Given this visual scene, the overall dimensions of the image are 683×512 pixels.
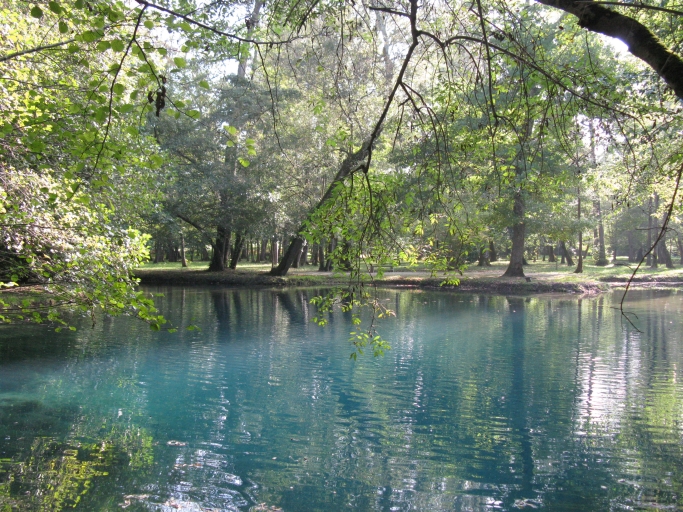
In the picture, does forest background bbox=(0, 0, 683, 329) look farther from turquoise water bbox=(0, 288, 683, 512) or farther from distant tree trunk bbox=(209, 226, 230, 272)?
distant tree trunk bbox=(209, 226, 230, 272)

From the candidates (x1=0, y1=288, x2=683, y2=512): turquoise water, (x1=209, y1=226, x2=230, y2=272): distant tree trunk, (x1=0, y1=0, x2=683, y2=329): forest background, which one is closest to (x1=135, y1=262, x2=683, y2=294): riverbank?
(x1=209, y1=226, x2=230, y2=272): distant tree trunk

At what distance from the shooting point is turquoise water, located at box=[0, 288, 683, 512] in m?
5.47

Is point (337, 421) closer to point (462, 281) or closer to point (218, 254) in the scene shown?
point (462, 281)

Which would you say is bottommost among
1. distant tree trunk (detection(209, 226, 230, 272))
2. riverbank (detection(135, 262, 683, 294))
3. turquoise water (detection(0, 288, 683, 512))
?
turquoise water (detection(0, 288, 683, 512))

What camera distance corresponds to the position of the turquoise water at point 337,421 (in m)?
5.47

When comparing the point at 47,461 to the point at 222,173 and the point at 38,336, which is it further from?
the point at 222,173

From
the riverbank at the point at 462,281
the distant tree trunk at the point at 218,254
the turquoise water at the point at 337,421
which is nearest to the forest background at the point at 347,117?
the turquoise water at the point at 337,421

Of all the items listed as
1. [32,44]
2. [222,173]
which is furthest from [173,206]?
[32,44]

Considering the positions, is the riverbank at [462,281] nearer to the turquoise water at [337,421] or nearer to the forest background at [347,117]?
the turquoise water at [337,421]

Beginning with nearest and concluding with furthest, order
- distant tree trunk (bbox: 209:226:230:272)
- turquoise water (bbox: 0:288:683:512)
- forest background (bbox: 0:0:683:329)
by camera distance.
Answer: forest background (bbox: 0:0:683:329) → turquoise water (bbox: 0:288:683:512) → distant tree trunk (bbox: 209:226:230:272)

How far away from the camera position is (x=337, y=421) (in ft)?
25.2

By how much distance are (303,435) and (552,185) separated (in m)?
4.52

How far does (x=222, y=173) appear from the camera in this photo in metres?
26.4

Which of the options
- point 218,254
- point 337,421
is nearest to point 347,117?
point 337,421
